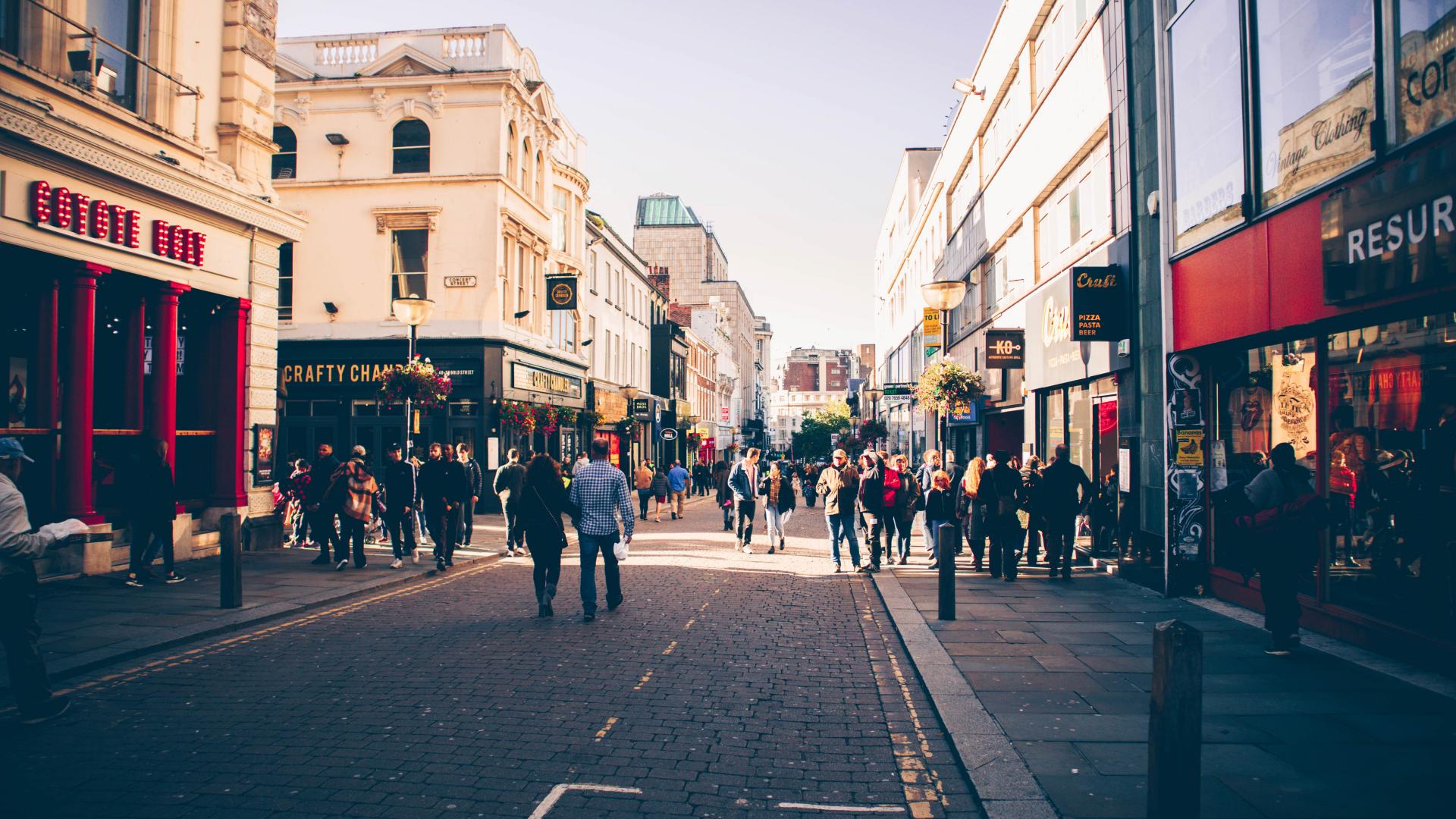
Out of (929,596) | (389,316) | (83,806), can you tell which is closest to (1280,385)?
(929,596)

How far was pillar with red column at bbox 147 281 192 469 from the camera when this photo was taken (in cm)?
1345

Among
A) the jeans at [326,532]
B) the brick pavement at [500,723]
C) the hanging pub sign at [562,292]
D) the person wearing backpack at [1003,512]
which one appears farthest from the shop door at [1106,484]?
the hanging pub sign at [562,292]

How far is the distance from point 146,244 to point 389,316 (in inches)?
511

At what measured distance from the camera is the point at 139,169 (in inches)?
489

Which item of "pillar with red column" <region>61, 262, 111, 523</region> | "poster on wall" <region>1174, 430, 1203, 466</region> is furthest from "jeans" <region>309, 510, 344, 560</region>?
"poster on wall" <region>1174, 430, 1203, 466</region>

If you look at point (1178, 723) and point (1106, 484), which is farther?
point (1106, 484)

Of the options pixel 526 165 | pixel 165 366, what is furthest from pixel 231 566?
pixel 526 165

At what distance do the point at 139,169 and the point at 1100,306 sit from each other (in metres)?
A: 13.2

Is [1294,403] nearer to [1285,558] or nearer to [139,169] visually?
[1285,558]

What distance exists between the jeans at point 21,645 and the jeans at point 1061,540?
35.3 ft

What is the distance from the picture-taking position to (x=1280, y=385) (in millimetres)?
9211

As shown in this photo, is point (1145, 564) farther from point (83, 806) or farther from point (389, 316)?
point (389, 316)

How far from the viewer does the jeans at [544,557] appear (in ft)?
30.7

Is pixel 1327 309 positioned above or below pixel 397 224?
below
